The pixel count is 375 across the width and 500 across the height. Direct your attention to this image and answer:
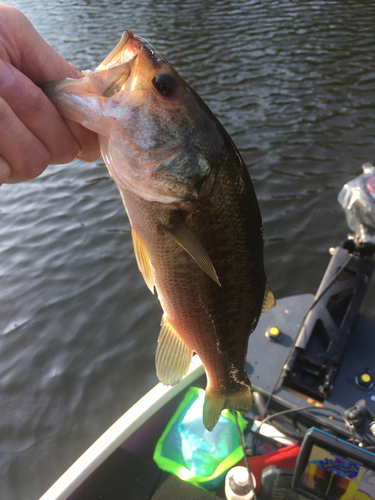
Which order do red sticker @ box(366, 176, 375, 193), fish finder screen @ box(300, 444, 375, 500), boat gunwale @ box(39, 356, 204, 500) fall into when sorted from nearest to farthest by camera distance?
fish finder screen @ box(300, 444, 375, 500) → boat gunwale @ box(39, 356, 204, 500) → red sticker @ box(366, 176, 375, 193)

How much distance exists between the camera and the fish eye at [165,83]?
142cm

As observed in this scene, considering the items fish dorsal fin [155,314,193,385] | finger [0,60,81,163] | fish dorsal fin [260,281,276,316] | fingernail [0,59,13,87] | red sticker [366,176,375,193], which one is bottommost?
red sticker [366,176,375,193]

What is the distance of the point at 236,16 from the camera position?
15.6 meters

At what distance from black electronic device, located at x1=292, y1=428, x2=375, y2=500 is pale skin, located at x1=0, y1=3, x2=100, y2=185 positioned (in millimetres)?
2296

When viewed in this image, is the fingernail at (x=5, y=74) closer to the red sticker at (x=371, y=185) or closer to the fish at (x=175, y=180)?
the fish at (x=175, y=180)

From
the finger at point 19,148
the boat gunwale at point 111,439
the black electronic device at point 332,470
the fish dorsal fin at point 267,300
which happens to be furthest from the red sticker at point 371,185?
the finger at point 19,148

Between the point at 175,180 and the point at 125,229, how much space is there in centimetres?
619

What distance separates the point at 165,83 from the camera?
143 cm

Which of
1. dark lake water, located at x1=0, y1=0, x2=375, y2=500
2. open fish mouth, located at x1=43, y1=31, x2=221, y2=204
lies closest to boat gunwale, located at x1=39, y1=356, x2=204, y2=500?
dark lake water, located at x1=0, y1=0, x2=375, y2=500

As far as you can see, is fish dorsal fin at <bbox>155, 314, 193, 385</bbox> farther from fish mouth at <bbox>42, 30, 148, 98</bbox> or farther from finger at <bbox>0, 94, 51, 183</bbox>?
fish mouth at <bbox>42, 30, 148, 98</bbox>

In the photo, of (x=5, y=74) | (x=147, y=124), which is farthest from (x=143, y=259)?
(x=5, y=74)

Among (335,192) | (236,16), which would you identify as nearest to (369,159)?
(335,192)

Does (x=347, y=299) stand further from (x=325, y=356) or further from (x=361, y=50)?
(x=361, y=50)

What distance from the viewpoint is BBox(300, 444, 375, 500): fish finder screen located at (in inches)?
97.7
